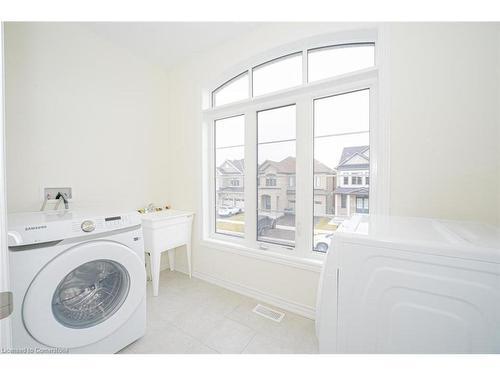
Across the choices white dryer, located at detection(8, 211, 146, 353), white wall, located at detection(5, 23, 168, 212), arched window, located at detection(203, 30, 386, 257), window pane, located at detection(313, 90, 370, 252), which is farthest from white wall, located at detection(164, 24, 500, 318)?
white wall, located at detection(5, 23, 168, 212)

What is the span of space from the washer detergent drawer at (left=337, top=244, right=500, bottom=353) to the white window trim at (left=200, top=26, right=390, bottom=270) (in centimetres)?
73

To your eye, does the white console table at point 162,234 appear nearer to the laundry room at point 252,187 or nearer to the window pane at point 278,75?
the laundry room at point 252,187

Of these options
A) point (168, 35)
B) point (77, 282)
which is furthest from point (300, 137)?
point (77, 282)

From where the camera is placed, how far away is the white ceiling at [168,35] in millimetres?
1746

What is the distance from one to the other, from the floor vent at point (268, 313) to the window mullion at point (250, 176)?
56 centimetres

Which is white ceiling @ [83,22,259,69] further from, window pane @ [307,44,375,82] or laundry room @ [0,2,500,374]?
window pane @ [307,44,375,82]

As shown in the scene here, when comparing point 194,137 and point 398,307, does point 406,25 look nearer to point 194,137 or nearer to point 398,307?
point 398,307

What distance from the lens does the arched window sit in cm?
151

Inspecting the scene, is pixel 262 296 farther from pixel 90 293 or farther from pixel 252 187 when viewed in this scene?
pixel 90 293

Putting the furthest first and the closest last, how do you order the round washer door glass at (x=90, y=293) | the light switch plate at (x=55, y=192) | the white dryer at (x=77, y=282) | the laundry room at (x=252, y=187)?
the light switch plate at (x=55, y=192)
the round washer door glass at (x=90, y=293)
the white dryer at (x=77, y=282)
the laundry room at (x=252, y=187)

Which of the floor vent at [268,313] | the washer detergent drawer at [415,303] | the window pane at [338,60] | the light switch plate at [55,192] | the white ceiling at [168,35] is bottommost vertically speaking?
the floor vent at [268,313]

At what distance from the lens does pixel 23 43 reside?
1.46 m

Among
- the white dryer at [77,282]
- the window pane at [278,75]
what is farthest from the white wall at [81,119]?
the window pane at [278,75]

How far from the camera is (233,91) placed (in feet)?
7.13
